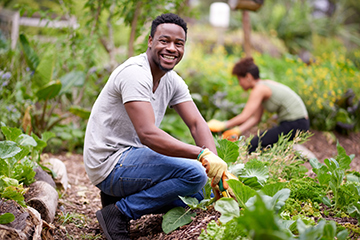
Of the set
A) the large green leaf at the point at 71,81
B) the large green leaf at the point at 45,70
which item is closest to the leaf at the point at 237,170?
the large green leaf at the point at 71,81

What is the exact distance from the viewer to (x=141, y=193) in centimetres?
202

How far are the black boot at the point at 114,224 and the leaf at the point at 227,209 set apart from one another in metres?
0.76

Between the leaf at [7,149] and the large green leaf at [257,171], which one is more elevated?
the leaf at [7,149]

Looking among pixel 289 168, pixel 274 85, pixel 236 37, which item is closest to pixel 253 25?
pixel 236 37

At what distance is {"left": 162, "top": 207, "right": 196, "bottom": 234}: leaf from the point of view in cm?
191

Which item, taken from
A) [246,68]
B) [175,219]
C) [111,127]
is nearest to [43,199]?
[111,127]

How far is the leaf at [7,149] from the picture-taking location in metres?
1.83

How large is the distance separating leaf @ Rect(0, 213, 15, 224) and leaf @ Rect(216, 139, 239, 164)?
1231 mm

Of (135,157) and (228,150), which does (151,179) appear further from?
(228,150)

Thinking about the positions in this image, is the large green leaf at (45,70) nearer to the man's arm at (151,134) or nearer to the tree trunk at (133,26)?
the tree trunk at (133,26)

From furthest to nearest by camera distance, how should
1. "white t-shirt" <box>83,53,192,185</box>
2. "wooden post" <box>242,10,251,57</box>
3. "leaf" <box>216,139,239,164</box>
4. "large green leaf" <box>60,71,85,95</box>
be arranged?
"wooden post" <box>242,10,251,57</box> → "large green leaf" <box>60,71,85,95</box> → "leaf" <box>216,139,239,164</box> → "white t-shirt" <box>83,53,192,185</box>

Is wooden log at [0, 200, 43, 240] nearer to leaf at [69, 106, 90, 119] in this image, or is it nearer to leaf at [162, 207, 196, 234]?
leaf at [162, 207, 196, 234]

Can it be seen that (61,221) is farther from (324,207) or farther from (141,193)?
(324,207)

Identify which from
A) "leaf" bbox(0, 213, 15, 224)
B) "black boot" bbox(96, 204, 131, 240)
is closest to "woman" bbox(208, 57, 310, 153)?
"black boot" bbox(96, 204, 131, 240)
